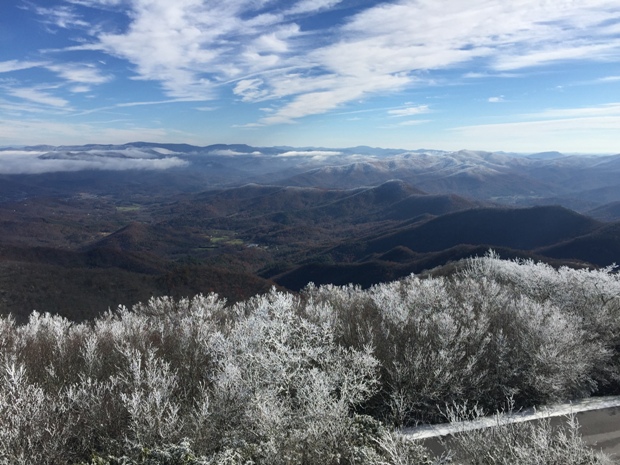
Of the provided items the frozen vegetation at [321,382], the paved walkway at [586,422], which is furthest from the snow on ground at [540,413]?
the frozen vegetation at [321,382]

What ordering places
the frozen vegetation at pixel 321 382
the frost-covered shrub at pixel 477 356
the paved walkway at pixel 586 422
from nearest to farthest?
1. the frozen vegetation at pixel 321 382
2. the paved walkway at pixel 586 422
3. the frost-covered shrub at pixel 477 356

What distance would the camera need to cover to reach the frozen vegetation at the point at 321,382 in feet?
61.2

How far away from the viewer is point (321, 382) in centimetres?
2188

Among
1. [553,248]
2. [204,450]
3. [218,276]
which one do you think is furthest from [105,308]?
[553,248]

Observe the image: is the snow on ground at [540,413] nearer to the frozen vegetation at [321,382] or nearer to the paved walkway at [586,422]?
the paved walkway at [586,422]

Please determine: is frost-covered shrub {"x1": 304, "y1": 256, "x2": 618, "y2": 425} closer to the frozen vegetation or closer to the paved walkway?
the frozen vegetation

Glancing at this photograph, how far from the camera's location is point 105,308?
341 ft

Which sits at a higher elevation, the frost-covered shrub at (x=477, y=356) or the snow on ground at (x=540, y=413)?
the frost-covered shrub at (x=477, y=356)

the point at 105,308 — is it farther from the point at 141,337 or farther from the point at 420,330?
the point at 420,330

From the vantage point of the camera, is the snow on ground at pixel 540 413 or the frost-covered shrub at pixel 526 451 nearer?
the frost-covered shrub at pixel 526 451

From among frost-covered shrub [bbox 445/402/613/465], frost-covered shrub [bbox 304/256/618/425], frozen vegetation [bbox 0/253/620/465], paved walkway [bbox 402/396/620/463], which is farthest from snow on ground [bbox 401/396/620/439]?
frost-covered shrub [bbox 445/402/613/465]

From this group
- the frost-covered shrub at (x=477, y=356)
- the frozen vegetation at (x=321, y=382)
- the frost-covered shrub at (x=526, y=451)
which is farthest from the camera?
the frost-covered shrub at (x=477, y=356)

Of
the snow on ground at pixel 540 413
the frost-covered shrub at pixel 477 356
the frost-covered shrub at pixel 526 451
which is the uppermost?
the frost-covered shrub at pixel 526 451

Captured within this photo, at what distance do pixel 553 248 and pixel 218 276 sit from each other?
149m
